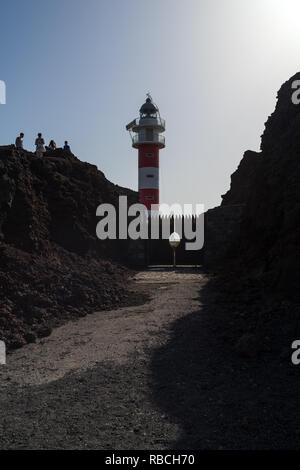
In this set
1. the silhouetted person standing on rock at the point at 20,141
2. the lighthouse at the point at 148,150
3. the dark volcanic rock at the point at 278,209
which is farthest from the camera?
the lighthouse at the point at 148,150

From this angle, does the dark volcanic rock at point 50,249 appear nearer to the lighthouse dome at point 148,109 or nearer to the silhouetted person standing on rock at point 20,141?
the silhouetted person standing on rock at point 20,141

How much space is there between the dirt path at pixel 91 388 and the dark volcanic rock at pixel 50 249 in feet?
2.19

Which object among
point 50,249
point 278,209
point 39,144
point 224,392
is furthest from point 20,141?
point 224,392

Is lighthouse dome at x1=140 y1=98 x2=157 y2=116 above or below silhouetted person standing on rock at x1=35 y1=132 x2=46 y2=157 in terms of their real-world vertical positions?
above

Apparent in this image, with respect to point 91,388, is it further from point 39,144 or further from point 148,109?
point 148,109

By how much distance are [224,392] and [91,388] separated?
1683 mm

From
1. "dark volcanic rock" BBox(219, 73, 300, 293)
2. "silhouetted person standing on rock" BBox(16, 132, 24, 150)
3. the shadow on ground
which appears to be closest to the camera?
the shadow on ground

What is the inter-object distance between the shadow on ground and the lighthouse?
827 inches

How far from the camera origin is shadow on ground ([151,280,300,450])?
384 cm

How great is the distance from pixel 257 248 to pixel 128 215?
7.97 metres

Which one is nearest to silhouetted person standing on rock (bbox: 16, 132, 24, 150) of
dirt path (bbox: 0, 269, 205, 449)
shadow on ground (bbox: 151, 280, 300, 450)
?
dirt path (bbox: 0, 269, 205, 449)

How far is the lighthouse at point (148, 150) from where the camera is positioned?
27891 millimetres

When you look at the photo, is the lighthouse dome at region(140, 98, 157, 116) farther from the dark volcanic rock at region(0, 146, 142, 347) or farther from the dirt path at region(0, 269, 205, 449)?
the dirt path at region(0, 269, 205, 449)

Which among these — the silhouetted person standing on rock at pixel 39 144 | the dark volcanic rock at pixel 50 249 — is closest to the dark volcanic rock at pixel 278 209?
the dark volcanic rock at pixel 50 249
